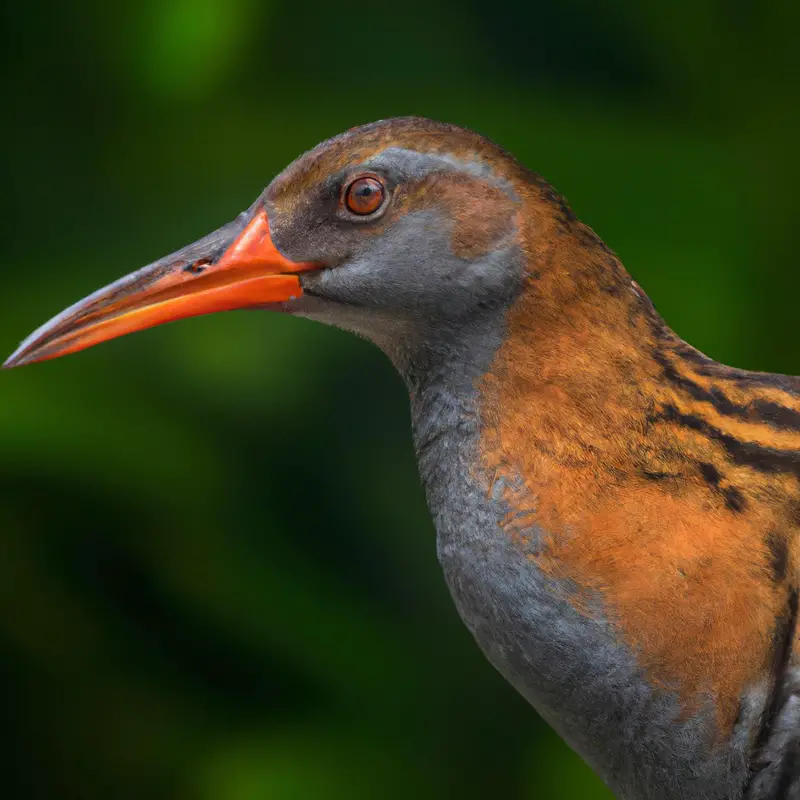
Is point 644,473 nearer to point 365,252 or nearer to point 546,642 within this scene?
point 546,642

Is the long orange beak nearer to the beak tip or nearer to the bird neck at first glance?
the beak tip

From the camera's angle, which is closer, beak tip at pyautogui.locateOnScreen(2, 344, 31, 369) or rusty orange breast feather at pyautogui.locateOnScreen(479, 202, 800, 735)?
rusty orange breast feather at pyautogui.locateOnScreen(479, 202, 800, 735)

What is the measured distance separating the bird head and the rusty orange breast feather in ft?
0.11

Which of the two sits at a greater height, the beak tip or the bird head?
the bird head

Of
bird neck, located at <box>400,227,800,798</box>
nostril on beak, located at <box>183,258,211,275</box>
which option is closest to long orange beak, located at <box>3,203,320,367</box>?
nostril on beak, located at <box>183,258,211,275</box>

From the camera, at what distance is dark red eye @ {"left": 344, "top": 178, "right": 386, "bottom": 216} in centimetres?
80

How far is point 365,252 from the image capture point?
2.68 ft

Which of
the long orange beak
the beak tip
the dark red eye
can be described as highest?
the dark red eye

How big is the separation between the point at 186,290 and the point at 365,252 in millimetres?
128

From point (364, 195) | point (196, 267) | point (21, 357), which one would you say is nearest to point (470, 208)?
point (364, 195)

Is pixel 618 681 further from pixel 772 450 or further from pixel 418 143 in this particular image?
pixel 418 143

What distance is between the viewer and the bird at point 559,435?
75cm

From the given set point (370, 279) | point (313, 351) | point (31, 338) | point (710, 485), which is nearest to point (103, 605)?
point (313, 351)

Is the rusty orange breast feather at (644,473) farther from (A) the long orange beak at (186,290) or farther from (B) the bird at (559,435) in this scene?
(A) the long orange beak at (186,290)
